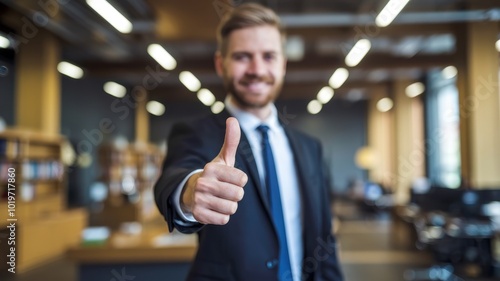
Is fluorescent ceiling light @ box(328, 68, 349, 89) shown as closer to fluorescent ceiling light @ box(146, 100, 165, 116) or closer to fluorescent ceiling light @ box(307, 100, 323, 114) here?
fluorescent ceiling light @ box(307, 100, 323, 114)

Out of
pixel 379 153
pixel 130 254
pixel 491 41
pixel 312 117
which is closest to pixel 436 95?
pixel 379 153

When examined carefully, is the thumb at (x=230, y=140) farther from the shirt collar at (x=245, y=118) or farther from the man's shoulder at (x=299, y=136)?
the man's shoulder at (x=299, y=136)

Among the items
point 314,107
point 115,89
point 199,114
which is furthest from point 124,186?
point 199,114

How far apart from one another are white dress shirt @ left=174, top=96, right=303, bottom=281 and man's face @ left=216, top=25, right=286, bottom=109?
0.13 ft

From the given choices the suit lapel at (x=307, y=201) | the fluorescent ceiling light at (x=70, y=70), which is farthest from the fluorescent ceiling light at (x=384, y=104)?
the suit lapel at (x=307, y=201)

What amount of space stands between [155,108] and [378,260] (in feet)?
38.5

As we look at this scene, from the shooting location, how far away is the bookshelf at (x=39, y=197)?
6.36 m

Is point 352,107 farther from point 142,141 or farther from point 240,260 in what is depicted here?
point 240,260

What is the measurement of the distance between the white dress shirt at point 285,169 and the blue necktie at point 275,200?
0.01 meters

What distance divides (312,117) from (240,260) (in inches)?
Result: 679

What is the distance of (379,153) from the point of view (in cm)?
1667

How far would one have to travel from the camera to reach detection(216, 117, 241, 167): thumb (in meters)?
0.67

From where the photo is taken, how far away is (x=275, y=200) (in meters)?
0.97

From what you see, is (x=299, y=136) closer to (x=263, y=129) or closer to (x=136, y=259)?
(x=263, y=129)
